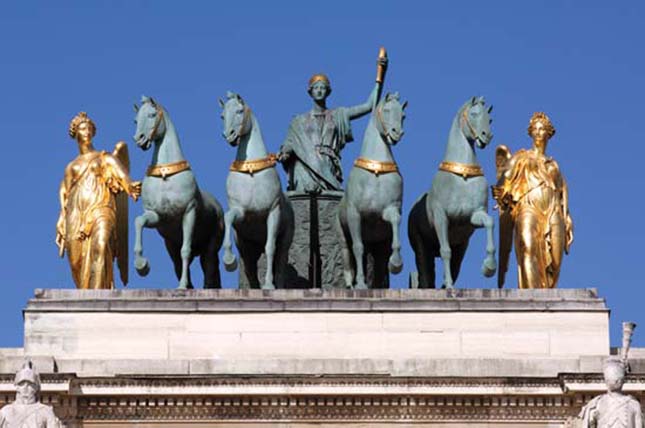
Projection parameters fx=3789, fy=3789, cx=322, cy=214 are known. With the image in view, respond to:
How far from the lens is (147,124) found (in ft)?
212

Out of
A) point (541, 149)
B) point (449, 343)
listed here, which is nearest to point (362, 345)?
point (449, 343)

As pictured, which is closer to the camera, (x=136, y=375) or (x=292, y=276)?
(x=136, y=375)

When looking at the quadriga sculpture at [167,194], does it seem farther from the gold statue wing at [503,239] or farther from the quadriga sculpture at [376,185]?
the gold statue wing at [503,239]

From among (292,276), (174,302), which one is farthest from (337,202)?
(174,302)

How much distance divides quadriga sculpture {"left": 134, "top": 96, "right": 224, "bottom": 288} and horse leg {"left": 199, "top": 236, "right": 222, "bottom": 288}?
59 cm

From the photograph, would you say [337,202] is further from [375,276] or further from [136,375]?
[136,375]

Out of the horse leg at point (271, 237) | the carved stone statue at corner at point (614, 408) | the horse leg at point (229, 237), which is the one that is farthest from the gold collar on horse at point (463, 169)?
the carved stone statue at corner at point (614, 408)

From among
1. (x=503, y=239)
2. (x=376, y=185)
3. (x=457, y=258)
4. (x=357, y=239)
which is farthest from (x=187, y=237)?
(x=503, y=239)

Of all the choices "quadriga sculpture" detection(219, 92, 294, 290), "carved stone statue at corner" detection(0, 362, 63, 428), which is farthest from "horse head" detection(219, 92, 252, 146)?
"carved stone statue at corner" detection(0, 362, 63, 428)

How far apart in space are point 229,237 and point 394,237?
2789 mm

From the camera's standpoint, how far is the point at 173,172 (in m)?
64.7

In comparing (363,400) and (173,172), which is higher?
(173,172)

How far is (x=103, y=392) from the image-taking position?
61.6 m

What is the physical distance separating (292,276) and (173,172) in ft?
12.5
